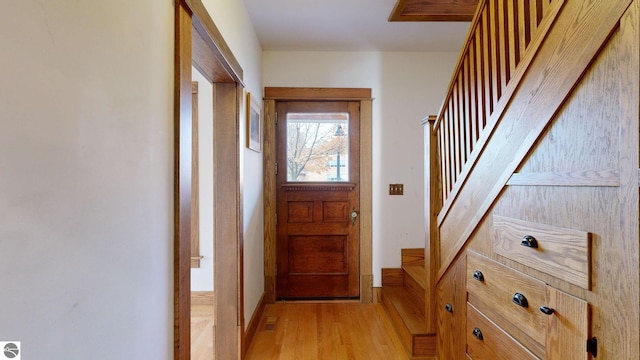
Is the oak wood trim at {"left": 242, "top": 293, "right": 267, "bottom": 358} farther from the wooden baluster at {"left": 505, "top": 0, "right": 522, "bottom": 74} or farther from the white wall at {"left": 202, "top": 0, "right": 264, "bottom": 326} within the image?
the wooden baluster at {"left": 505, "top": 0, "right": 522, "bottom": 74}

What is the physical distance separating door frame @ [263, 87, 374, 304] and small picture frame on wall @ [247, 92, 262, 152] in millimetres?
260

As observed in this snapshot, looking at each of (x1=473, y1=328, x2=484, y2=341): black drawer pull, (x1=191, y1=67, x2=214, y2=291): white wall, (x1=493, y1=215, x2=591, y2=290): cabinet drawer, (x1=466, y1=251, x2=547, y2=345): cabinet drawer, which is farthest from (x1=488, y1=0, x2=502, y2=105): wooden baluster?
(x1=191, y1=67, x2=214, y2=291): white wall

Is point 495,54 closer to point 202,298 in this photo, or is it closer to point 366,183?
point 366,183

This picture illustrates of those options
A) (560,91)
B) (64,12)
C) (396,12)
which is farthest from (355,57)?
(64,12)

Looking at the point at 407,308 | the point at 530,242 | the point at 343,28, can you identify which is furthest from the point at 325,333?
the point at 343,28

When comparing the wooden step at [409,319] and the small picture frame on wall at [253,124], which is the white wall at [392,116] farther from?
the small picture frame on wall at [253,124]

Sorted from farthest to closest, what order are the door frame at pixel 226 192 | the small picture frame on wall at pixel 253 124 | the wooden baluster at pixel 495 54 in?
the small picture frame on wall at pixel 253 124 → the door frame at pixel 226 192 → the wooden baluster at pixel 495 54

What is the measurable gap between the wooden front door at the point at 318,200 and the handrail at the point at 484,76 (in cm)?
133

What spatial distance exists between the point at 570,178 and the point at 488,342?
90 cm

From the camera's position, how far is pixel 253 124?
2658 millimetres

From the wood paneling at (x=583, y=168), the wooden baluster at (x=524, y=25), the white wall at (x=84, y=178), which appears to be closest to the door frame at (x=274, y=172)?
the wood paneling at (x=583, y=168)

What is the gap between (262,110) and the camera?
3209 mm

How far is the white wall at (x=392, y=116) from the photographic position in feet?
10.9

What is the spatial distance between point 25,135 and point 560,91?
1.45m
